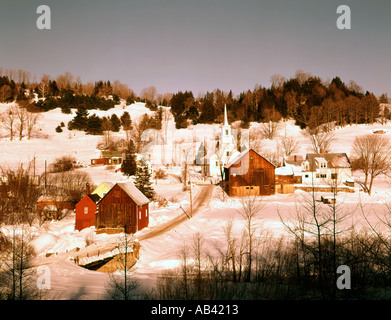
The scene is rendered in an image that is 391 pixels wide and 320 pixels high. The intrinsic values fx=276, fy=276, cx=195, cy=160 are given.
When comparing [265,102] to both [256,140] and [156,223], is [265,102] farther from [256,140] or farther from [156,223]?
[156,223]

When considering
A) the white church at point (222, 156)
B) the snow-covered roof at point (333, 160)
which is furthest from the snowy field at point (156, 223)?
the white church at point (222, 156)

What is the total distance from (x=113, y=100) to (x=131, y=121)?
27.3 metres

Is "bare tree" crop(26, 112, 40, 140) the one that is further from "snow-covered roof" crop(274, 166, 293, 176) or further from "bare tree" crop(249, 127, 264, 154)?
"snow-covered roof" crop(274, 166, 293, 176)

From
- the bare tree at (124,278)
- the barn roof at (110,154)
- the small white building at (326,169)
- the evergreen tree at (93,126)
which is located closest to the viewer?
the bare tree at (124,278)

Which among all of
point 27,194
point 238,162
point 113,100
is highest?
point 113,100

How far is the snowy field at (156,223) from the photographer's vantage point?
1709cm

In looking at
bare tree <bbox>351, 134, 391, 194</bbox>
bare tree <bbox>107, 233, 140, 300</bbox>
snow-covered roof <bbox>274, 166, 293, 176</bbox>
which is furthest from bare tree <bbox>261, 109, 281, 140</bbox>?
bare tree <bbox>107, 233, 140, 300</bbox>

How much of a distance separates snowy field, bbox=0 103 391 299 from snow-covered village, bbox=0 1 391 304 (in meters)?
0.20

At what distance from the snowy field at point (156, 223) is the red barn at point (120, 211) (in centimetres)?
166

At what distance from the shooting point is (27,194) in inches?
1471

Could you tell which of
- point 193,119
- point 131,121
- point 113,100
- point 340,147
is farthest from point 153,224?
point 113,100

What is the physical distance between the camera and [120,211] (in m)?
29.4

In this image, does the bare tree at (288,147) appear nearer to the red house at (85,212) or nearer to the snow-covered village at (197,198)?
the snow-covered village at (197,198)
